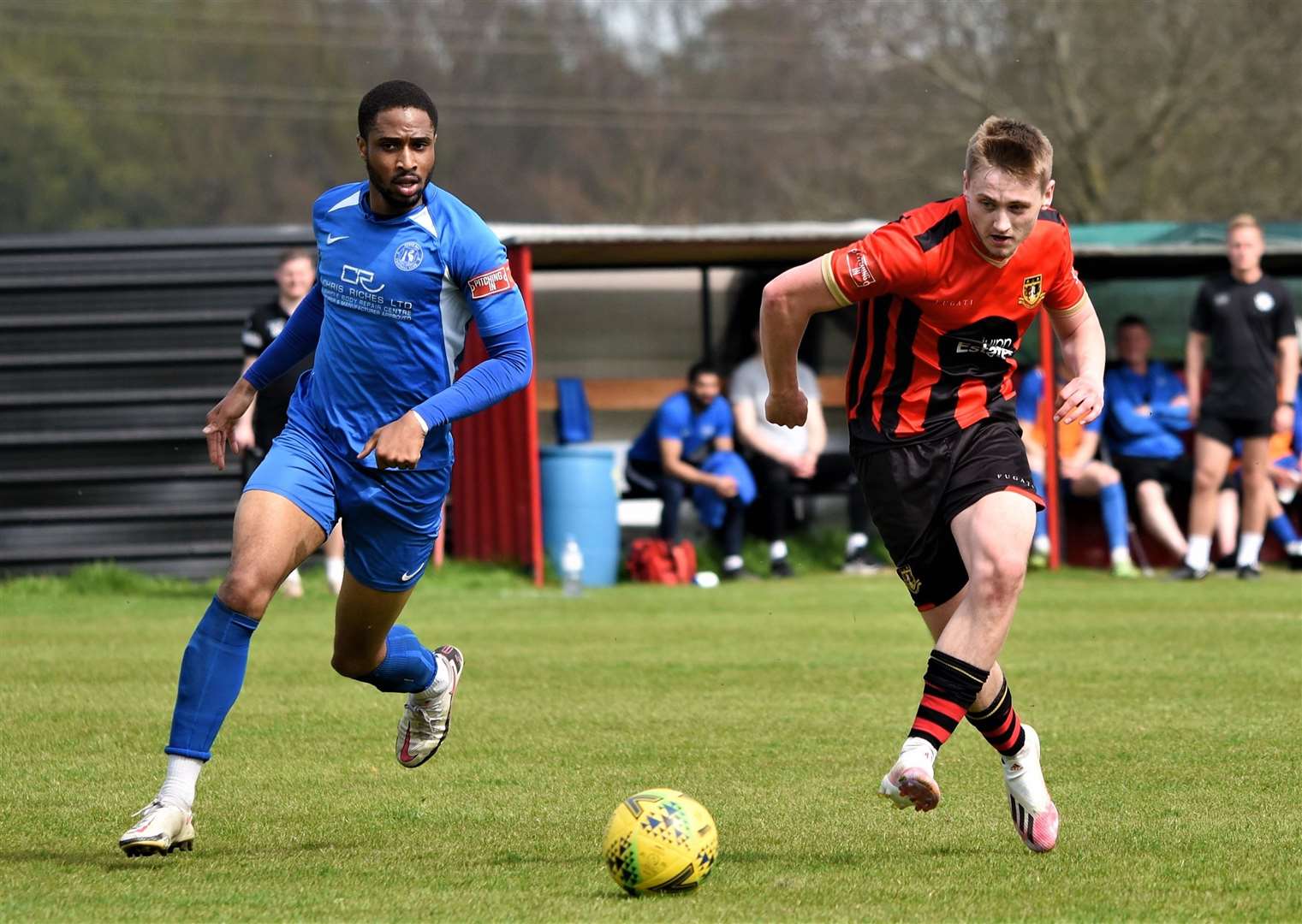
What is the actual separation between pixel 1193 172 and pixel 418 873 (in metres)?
36.4

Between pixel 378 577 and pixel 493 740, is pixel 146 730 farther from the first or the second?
pixel 378 577

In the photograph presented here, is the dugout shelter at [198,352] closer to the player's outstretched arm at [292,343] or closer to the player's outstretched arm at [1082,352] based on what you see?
the player's outstretched arm at [292,343]

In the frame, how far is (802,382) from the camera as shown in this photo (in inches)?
640

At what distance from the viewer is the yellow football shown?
483cm

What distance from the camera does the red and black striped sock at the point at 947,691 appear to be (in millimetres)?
5227

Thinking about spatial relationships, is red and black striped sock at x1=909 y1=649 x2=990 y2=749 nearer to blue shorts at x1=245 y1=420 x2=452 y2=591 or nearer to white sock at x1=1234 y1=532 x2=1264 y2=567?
blue shorts at x1=245 y1=420 x2=452 y2=591

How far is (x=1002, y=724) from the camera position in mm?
5590

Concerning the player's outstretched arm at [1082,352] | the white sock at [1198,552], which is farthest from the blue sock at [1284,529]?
the player's outstretched arm at [1082,352]

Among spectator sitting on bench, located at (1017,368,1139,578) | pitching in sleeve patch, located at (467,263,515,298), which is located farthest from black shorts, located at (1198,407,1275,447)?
pitching in sleeve patch, located at (467,263,515,298)

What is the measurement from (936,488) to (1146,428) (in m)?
10.8

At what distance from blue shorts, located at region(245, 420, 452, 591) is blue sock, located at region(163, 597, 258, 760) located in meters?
0.41

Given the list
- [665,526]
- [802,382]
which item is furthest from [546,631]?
[802,382]

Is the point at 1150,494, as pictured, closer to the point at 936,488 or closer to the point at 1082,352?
the point at 1082,352

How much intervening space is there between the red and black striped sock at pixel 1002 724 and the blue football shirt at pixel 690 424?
10.1m
